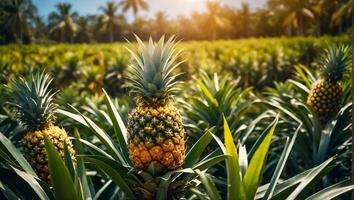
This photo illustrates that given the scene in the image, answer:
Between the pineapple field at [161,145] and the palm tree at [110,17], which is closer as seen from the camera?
the pineapple field at [161,145]

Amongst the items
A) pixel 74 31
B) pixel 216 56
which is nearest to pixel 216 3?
pixel 74 31

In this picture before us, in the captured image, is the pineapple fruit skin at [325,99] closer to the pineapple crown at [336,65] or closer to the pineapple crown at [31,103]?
the pineapple crown at [336,65]

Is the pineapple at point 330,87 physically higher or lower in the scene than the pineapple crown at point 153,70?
lower

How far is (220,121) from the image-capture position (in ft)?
9.45

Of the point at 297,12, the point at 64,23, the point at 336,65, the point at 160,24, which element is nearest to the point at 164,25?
the point at 160,24

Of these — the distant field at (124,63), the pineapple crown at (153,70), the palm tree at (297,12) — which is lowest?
the distant field at (124,63)

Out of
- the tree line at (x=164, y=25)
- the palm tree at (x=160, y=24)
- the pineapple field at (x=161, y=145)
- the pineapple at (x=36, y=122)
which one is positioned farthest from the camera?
the palm tree at (x=160, y=24)

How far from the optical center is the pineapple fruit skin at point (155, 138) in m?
1.74

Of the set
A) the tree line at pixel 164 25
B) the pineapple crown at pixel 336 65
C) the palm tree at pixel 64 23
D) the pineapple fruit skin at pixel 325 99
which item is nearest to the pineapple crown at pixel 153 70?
the pineapple fruit skin at pixel 325 99

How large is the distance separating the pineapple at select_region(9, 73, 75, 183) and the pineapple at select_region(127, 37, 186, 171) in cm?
44

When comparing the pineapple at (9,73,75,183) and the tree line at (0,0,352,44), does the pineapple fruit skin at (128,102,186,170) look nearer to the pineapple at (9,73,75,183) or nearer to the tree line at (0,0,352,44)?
the pineapple at (9,73,75,183)

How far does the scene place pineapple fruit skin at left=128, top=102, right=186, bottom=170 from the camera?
1.74 metres

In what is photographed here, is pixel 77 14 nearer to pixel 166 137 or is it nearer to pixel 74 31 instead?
pixel 74 31

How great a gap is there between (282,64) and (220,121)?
977 cm
